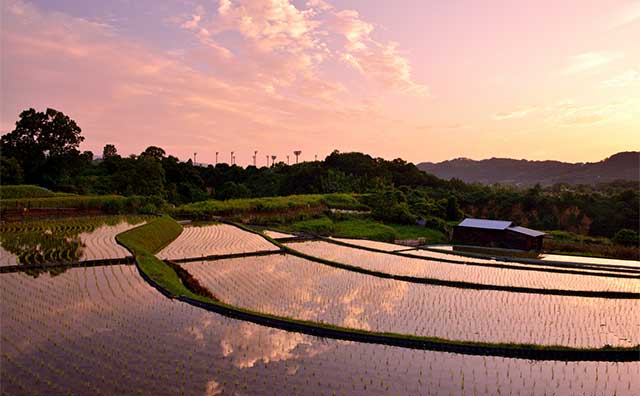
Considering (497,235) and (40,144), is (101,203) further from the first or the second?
(497,235)

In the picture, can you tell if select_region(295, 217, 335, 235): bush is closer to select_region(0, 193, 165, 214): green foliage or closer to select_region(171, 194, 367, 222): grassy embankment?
select_region(171, 194, 367, 222): grassy embankment

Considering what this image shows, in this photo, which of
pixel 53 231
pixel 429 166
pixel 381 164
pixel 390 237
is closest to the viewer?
pixel 53 231

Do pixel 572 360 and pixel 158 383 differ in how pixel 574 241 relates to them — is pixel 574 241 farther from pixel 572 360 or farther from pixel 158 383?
pixel 158 383

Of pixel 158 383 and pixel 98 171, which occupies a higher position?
pixel 98 171

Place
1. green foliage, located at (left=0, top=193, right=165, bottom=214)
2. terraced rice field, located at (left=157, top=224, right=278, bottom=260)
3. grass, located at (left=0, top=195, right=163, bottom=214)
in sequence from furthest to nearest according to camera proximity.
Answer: green foliage, located at (left=0, top=193, right=165, bottom=214), grass, located at (left=0, top=195, right=163, bottom=214), terraced rice field, located at (left=157, top=224, right=278, bottom=260)

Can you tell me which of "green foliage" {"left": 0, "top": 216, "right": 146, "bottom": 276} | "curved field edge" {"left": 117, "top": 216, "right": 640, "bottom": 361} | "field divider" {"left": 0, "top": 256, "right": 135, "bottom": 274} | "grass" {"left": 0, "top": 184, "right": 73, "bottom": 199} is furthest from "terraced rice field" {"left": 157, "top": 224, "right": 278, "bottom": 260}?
"grass" {"left": 0, "top": 184, "right": 73, "bottom": 199}

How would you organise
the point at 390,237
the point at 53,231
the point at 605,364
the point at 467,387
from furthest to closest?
the point at 390,237
the point at 53,231
the point at 605,364
the point at 467,387

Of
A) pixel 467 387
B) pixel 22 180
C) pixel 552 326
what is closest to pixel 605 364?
pixel 552 326
